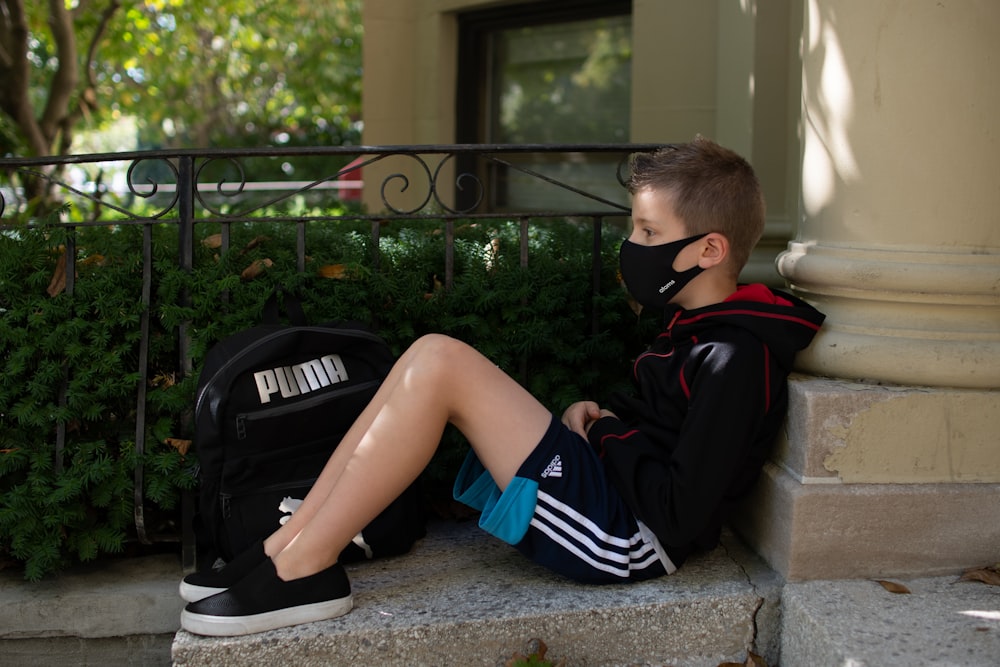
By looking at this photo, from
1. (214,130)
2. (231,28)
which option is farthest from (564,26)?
(214,130)

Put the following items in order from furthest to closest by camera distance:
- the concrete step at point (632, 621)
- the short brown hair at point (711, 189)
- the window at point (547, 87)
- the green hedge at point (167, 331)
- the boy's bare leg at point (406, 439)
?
the window at point (547, 87), the green hedge at point (167, 331), the short brown hair at point (711, 189), the boy's bare leg at point (406, 439), the concrete step at point (632, 621)

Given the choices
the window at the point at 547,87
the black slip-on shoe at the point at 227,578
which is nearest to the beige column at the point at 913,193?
the black slip-on shoe at the point at 227,578

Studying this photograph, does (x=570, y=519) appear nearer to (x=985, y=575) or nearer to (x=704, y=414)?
(x=704, y=414)

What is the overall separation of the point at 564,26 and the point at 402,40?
3.63 ft

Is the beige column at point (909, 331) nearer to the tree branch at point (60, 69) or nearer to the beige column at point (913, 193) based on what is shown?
the beige column at point (913, 193)

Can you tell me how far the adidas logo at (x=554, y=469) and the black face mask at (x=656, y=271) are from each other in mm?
503

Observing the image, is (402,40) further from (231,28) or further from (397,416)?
(231,28)

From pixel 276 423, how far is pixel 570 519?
865mm

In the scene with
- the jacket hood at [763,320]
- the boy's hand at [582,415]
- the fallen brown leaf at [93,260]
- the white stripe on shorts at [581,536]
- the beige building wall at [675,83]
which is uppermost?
the beige building wall at [675,83]

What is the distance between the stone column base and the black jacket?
0.48 feet

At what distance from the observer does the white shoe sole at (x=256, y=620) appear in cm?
233

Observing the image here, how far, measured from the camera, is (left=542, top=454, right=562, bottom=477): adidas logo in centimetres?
250

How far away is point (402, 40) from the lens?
6.43 m

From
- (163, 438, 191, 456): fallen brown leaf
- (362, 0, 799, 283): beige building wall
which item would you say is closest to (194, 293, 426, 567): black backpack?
(163, 438, 191, 456): fallen brown leaf
